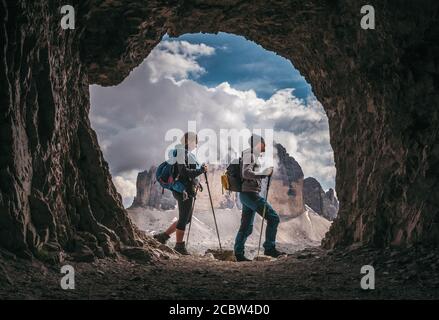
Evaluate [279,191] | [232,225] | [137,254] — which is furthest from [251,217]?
[232,225]

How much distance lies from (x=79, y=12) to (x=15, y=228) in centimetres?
432

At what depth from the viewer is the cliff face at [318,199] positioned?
114812 mm

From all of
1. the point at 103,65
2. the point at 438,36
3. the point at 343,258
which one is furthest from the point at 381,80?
the point at 103,65

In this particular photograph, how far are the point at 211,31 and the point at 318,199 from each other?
4312 inches

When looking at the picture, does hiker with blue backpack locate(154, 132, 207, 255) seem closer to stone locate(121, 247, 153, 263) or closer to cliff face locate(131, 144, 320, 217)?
stone locate(121, 247, 153, 263)

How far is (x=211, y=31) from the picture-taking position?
10477 millimetres

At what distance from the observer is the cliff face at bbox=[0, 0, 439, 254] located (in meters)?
5.96

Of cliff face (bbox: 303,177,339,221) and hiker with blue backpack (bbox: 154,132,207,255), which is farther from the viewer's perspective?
cliff face (bbox: 303,177,339,221)

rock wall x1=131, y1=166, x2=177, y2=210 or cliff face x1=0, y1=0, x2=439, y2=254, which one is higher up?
rock wall x1=131, y1=166, x2=177, y2=210

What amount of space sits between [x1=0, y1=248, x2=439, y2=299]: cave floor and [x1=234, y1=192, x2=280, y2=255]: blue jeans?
264 centimetres

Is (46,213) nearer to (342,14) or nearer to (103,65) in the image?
(103,65)

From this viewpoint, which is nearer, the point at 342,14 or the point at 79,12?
the point at 79,12

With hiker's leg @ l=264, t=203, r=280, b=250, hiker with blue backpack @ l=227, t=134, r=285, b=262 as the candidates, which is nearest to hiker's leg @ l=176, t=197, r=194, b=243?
hiker with blue backpack @ l=227, t=134, r=285, b=262

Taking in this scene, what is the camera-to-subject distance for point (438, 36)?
→ 6.79 meters
